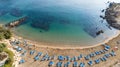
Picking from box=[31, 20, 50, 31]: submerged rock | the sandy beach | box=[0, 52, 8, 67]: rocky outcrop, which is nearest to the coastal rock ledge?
the sandy beach

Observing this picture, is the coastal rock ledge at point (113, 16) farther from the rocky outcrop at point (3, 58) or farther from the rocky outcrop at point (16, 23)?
the rocky outcrop at point (3, 58)

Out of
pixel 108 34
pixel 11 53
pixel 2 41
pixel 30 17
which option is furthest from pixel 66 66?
pixel 30 17

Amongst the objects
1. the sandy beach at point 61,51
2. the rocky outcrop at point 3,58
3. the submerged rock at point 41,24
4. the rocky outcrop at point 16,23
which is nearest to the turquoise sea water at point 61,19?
the submerged rock at point 41,24

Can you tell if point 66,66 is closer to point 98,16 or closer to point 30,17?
point 30,17

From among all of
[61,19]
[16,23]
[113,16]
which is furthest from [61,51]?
[113,16]

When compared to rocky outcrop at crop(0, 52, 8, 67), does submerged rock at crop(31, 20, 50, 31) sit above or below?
below

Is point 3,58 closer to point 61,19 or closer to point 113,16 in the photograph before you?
point 61,19

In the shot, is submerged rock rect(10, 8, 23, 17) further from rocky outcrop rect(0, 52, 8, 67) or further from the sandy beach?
rocky outcrop rect(0, 52, 8, 67)
